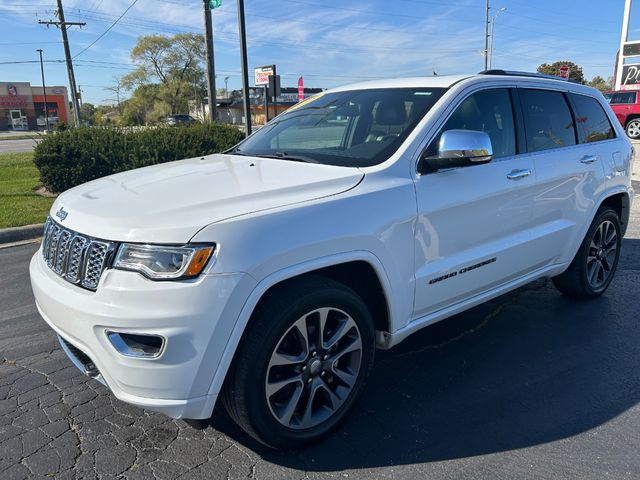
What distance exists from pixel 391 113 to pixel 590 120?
7.14 feet

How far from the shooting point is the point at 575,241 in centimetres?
429

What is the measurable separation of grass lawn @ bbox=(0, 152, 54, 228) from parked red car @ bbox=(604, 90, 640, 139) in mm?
21329

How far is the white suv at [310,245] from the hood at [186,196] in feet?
0.04

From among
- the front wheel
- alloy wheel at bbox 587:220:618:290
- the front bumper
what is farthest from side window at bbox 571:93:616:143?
the front wheel

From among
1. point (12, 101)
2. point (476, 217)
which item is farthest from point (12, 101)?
point (476, 217)

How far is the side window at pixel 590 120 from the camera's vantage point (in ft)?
14.5

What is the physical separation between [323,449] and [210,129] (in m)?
9.25

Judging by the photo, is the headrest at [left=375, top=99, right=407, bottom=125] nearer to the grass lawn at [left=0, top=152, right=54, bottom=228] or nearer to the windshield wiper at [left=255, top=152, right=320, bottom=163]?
the windshield wiper at [left=255, top=152, right=320, bottom=163]

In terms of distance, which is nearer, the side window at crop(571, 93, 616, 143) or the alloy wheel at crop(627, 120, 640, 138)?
the side window at crop(571, 93, 616, 143)

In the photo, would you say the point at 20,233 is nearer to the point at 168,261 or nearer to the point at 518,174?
the point at 168,261

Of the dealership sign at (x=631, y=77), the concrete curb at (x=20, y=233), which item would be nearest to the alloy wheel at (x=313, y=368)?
the concrete curb at (x=20, y=233)

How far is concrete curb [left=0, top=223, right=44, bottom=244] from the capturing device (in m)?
7.14

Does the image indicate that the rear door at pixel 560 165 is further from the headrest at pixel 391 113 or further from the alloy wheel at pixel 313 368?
the alloy wheel at pixel 313 368

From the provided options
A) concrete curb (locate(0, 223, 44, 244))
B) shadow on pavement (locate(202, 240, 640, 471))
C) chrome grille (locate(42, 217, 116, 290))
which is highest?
chrome grille (locate(42, 217, 116, 290))
